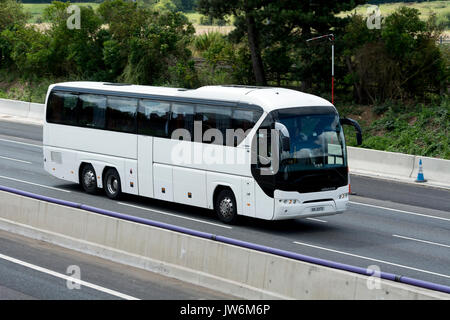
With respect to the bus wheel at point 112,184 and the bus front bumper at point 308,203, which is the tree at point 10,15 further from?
the bus front bumper at point 308,203

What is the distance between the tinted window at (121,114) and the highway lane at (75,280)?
6.28m

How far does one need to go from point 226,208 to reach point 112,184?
4663 millimetres

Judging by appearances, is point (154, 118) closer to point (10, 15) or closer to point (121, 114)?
point (121, 114)

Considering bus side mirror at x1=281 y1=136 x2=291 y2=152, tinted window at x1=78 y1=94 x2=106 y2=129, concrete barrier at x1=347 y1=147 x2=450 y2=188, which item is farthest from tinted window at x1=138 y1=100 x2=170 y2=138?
concrete barrier at x1=347 y1=147 x2=450 y2=188

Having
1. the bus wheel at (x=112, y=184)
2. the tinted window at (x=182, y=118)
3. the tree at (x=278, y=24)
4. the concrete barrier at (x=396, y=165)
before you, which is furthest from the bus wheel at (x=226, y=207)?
the tree at (x=278, y=24)

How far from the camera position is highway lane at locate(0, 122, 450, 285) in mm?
16219

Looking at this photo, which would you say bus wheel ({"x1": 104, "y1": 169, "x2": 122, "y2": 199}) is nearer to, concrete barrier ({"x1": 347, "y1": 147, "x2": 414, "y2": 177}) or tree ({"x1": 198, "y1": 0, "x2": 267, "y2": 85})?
concrete barrier ({"x1": 347, "y1": 147, "x2": 414, "y2": 177})

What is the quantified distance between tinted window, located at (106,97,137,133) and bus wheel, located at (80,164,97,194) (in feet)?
5.21

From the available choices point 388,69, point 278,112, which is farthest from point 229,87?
point 388,69

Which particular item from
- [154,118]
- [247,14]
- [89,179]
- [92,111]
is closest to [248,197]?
[154,118]

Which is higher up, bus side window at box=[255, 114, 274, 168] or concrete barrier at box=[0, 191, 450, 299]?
bus side window at box=[255, 114, 274, 168]

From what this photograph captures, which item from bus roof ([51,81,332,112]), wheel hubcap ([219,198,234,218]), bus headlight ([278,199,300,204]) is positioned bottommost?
wheel hubcap ([219,198,234,218])
